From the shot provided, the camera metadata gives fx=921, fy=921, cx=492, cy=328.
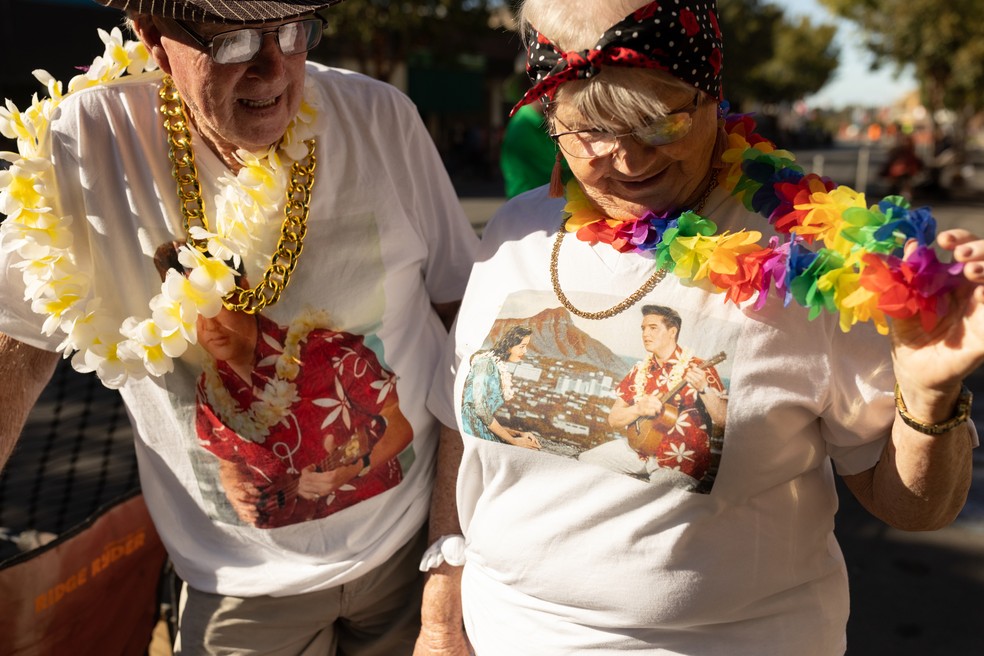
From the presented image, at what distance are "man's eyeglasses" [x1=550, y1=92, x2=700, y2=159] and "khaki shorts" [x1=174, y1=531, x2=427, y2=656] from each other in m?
1.03

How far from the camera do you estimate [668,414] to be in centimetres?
151

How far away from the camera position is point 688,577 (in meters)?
1.52

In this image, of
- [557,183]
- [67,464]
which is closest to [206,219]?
[557,183]

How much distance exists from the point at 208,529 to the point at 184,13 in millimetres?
1059

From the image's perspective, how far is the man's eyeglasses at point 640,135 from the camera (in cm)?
150

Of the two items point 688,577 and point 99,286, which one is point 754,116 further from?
point 99,286

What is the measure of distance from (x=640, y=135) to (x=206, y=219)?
2.92 feet

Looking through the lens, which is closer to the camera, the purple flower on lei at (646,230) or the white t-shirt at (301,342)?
the purple flower on lei at (646,230)

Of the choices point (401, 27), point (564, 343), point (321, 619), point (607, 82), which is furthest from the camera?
point (401, 27)

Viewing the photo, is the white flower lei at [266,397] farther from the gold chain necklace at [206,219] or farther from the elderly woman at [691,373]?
the elderly woman at [691,373]

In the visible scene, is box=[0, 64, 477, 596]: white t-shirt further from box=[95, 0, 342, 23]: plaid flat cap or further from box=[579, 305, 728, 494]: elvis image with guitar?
box=[579, 305, 728, 494]: elvis image with guitar

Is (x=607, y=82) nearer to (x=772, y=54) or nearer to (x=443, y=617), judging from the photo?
(x=443, y=617)

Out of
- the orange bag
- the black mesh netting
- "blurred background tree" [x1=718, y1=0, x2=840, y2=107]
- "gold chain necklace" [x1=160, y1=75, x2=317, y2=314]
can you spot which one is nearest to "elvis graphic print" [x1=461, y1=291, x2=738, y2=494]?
"gold chain necklace" [x1=160, y1=75, x2=317, y2=314]

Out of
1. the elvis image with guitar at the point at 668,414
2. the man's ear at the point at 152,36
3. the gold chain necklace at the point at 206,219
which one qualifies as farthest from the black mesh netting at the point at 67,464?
the elvis image with guitar at the point at 668,414
